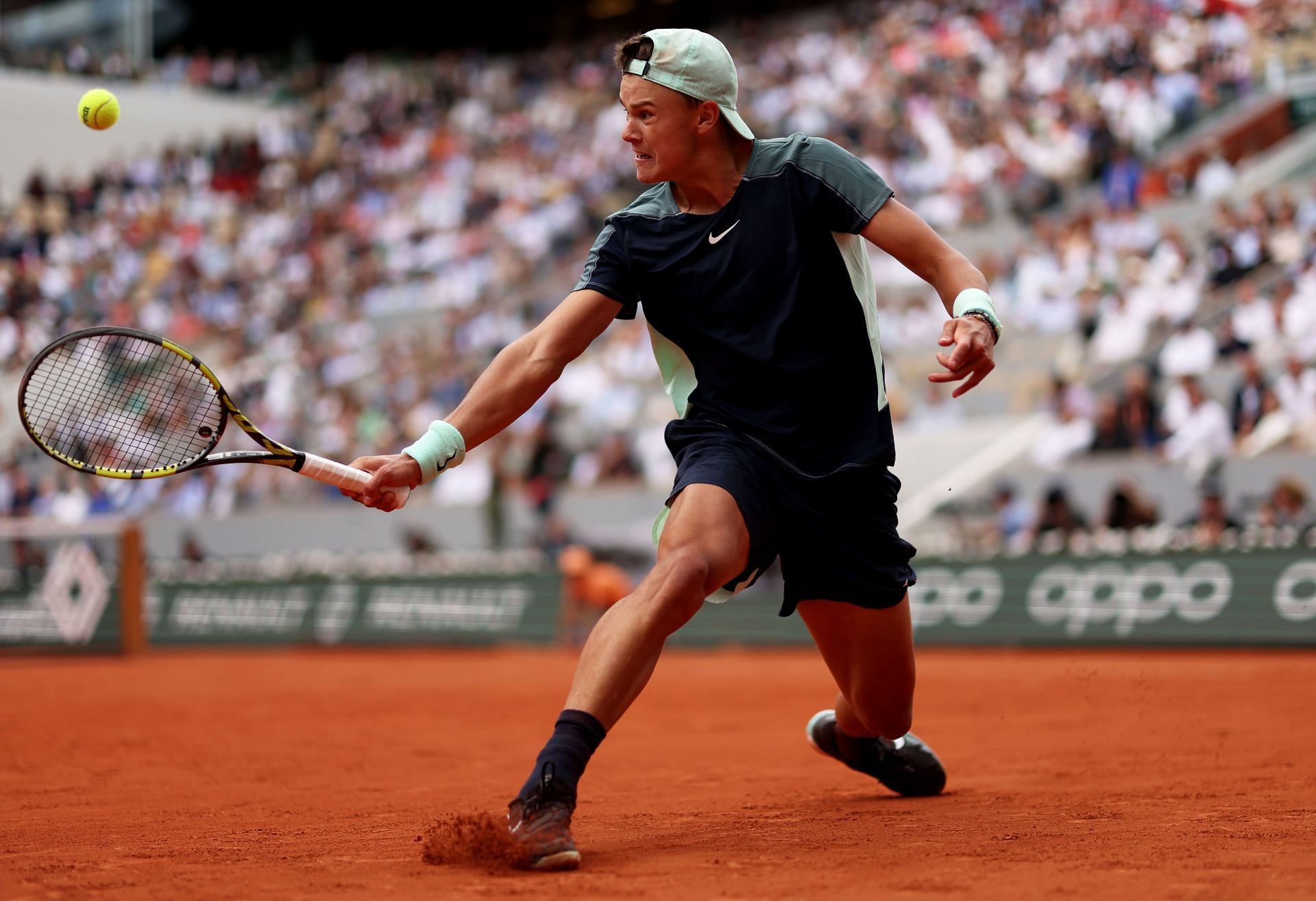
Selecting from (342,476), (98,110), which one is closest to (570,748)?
(342,476)

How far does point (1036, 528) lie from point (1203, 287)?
3676mm

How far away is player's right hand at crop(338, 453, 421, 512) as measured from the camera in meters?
4.30

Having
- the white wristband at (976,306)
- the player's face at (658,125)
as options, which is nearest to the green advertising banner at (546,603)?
the white wristband at (976,306)

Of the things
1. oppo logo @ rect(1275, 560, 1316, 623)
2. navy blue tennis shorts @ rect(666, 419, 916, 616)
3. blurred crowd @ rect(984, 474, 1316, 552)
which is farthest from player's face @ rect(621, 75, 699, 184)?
blurred crowd @ rect(984, 474, 1316, 552)

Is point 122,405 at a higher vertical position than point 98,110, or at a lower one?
lower

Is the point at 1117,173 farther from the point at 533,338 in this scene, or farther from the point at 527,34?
the point at 527,34

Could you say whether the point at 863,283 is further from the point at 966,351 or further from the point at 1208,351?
A: the point at 1208,351

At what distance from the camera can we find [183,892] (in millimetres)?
3623

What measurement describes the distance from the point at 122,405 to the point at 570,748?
9.85 feet

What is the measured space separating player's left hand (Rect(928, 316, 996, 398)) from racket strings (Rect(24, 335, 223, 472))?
7.20 ft

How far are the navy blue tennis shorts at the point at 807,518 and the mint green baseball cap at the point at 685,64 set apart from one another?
949 millimetres

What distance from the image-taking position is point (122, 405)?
6012 millimetres

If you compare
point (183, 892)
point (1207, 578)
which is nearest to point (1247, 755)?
point (183, 892)

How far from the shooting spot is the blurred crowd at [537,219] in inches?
685
